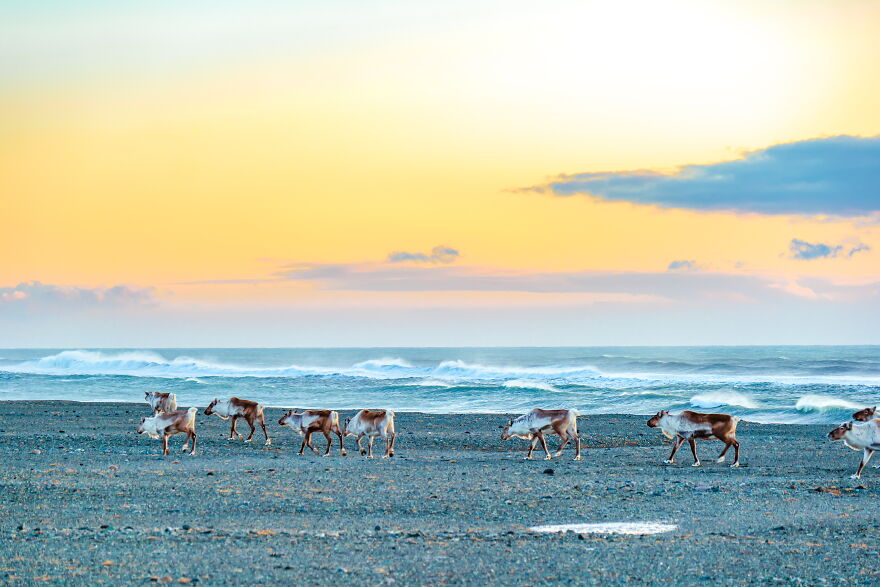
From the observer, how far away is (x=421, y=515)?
13.5 m

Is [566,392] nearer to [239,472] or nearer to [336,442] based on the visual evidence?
[336,442]

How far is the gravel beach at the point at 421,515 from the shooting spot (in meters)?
9.84

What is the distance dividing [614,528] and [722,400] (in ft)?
106

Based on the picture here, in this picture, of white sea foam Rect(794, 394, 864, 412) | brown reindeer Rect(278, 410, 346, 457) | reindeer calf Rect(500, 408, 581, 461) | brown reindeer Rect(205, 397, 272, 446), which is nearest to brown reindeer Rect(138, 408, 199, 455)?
brown reindeer Rect(278, 410, 346, 457)

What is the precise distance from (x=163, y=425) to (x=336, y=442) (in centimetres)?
535

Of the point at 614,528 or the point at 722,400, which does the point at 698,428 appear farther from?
the point at 722,400

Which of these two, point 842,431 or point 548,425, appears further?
point 548,425

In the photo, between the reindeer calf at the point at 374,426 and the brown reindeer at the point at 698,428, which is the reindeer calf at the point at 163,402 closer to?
the reindeer calf at the point at 374,426

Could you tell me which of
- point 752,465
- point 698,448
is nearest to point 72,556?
point 752,465

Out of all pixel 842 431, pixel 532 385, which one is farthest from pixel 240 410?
pixel 532 385

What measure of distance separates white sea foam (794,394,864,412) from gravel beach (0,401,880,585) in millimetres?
15474

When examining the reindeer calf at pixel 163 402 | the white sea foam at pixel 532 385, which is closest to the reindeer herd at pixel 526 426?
the reindeer calf at pixel 163 402

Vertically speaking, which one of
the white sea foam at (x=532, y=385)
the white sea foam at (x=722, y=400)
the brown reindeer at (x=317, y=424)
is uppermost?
the brown reindeer at (x=317, y=424)

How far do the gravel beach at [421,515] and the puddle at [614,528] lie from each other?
0.28 m
